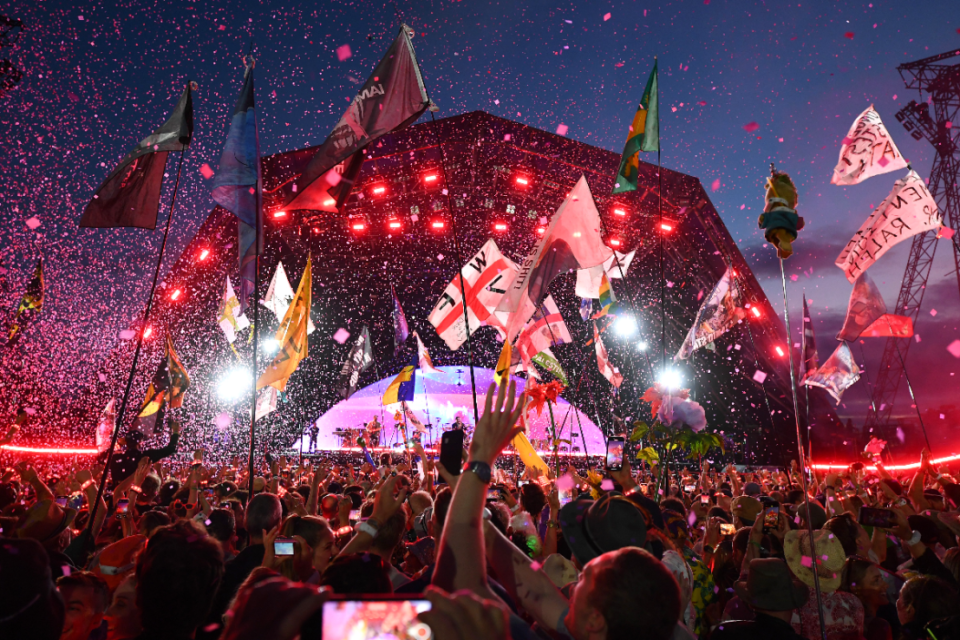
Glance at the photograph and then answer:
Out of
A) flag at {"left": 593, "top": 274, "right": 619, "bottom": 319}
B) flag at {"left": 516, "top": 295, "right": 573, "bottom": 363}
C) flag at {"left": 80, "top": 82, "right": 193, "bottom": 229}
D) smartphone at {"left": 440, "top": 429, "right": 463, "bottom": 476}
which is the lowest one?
smartphone at {"left": 440, "top": 429, "right": 463, "bottom": 476}

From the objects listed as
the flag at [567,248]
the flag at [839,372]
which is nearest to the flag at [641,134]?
the flag at [567,248]

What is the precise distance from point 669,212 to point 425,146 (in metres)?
10.5

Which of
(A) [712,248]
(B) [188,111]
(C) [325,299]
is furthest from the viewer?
(C) [325,299]

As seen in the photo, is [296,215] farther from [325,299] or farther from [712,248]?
[712,248]

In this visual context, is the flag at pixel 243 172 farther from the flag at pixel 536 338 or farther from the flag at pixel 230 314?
the flag at pixel 230 314

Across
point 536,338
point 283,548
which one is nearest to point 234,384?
point 536,338

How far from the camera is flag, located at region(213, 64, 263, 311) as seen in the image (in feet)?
19.0

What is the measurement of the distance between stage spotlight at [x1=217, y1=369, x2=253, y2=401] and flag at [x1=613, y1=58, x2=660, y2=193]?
19218 millimetres

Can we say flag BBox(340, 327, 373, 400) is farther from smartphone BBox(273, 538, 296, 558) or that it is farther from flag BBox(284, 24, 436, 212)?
smartphone BBox(273, 538, 296, 558)

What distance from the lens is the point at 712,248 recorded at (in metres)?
23.1

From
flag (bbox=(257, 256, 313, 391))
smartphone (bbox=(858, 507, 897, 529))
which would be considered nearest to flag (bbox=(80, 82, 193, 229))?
flag (bbox=(257, 256, 313, 391))

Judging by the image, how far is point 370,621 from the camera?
2.90ft

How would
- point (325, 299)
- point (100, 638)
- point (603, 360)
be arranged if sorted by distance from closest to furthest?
1. point (100, 638)
2. point (603, 360)
3. point (325, 299)

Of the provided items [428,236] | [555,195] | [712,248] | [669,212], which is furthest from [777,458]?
[428,236]
